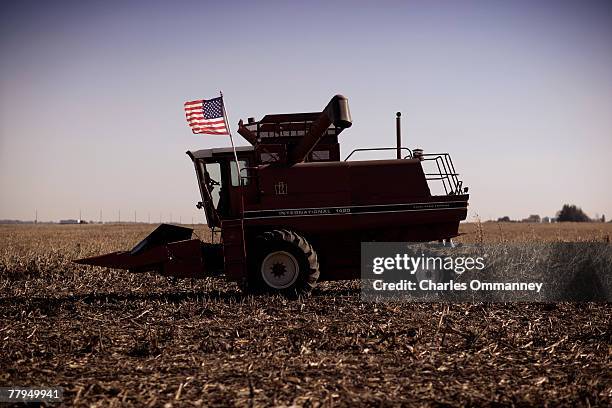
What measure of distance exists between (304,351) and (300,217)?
4.51 metres

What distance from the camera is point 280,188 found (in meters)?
10.6

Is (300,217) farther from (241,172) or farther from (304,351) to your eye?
(304,351)

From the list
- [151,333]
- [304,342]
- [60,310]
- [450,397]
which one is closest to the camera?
[450,397]

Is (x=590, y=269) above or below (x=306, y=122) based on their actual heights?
Answer: below

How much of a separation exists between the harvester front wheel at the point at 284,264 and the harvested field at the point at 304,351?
443mm

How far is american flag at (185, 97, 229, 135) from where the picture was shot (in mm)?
10844

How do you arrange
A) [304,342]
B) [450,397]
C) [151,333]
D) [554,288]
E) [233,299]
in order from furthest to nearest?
[554,288] < [233,299] < [151,333] < [304,342] < [450,397]

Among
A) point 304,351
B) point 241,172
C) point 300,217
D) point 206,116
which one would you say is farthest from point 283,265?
point 304,351

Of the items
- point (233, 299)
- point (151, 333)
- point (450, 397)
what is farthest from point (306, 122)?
point (450, 397)

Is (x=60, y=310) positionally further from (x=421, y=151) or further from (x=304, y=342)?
(x=421, y=151)

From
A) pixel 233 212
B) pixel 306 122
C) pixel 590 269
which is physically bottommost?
pixel 590 269

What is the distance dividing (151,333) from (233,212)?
3.95 meters

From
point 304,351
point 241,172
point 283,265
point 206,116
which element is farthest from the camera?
point 206,116

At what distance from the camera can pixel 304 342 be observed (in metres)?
6.66
